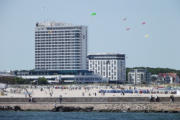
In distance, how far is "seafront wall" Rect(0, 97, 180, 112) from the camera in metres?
79.1

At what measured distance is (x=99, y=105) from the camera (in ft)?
264

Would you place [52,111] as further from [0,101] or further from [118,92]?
[118,92]

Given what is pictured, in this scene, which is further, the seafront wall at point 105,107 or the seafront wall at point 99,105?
the seafront wall at point 99,105

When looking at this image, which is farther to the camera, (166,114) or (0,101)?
(0,101)

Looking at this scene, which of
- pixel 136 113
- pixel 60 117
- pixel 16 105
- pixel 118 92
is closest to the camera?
pixel 60 117

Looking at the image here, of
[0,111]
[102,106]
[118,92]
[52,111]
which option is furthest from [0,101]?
[118,92]

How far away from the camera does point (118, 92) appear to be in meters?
106

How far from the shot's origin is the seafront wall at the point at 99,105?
79125 millimetres

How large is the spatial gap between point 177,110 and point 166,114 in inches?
103

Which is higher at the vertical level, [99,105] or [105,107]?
[99,105]

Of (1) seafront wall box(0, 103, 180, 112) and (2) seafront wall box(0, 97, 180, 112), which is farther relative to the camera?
(2) seafront wall box(0, 97, 180, 112)

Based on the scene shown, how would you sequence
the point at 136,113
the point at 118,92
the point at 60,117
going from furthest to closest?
the point at 118,92 → the point at 136,113 → the point at 60,117

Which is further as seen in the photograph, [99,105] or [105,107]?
[99,105]

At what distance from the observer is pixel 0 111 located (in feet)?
269
